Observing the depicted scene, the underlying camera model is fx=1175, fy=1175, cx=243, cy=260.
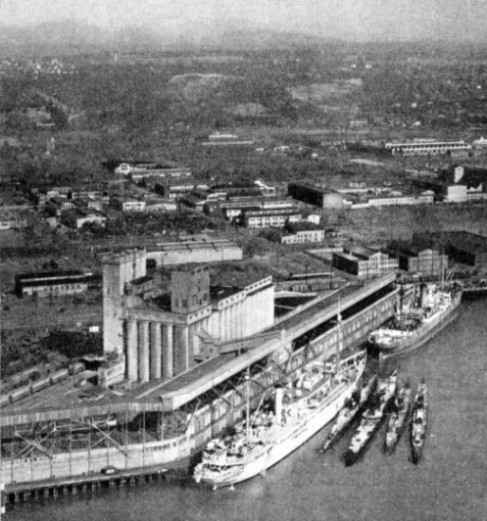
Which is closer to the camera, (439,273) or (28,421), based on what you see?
(28,421)

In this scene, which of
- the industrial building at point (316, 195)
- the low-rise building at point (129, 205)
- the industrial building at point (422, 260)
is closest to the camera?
the industrial building at point (422, 260)

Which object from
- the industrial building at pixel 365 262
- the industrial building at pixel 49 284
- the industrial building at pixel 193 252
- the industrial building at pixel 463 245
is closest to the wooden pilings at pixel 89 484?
the industrial building at pixel 49 284

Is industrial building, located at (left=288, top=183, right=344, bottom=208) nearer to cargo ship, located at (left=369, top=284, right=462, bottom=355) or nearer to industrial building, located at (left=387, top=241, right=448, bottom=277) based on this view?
industrial building, located at (left=387, top=241, right=448, bottom=277)

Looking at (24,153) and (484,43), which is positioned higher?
(484,43)

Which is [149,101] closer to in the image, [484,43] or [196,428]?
[484,43]

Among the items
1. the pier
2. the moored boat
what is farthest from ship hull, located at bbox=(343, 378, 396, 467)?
the pier

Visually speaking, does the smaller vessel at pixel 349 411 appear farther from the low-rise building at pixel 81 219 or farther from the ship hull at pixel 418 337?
the low-rise building at pixel 81 219

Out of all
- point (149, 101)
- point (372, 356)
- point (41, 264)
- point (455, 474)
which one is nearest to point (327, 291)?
point (372, 356)
